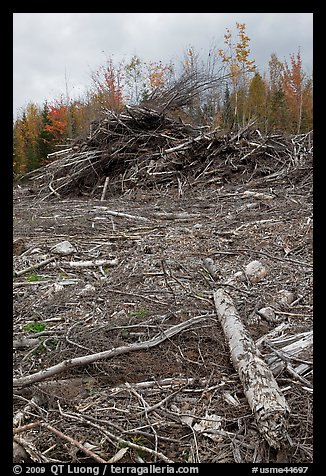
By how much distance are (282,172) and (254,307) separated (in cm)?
695

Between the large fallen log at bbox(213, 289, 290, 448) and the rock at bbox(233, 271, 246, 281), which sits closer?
the large fallen log at bbox(213, 289, 290, 448)

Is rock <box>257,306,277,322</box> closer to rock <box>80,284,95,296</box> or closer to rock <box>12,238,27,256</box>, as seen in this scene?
rock <box>80,284,95,296</box>

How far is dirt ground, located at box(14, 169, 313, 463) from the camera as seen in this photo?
2277mm

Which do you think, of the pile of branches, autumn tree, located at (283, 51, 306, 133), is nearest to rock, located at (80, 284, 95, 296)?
the pile of branches

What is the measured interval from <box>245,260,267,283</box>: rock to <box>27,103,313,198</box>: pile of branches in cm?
596

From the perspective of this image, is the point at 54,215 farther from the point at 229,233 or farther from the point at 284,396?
the point at 284,396

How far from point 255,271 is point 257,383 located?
6.73 ft

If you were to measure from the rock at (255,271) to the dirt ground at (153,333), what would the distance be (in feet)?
0.25

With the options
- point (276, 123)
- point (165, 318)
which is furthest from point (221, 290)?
point (276, 123)

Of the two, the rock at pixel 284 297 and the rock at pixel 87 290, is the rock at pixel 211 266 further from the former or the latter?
the rock at pixel 87 290

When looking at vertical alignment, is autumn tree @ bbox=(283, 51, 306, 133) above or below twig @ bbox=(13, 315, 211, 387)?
above

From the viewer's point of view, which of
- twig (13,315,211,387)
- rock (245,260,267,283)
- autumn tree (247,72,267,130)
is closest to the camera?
twig (13,315,211,387)

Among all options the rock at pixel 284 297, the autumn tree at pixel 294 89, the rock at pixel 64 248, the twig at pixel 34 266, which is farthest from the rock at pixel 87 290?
the autumn tree at pixel 294 89

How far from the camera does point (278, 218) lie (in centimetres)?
655
